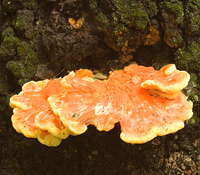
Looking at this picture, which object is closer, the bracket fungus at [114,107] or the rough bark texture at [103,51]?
the bracket fungus at [114,107]

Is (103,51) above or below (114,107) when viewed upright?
above

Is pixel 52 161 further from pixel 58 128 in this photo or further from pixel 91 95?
pixel 91 95

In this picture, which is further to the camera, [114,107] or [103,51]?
[103,51]

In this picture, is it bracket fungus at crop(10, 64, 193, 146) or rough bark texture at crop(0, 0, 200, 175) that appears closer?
bracket fungus at crop(10, 64, 193, 146)

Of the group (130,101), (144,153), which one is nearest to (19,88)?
(130,101)
